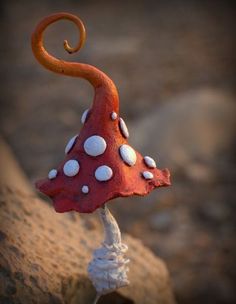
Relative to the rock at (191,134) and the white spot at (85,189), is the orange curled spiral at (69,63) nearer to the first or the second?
the white spot at (85,189)

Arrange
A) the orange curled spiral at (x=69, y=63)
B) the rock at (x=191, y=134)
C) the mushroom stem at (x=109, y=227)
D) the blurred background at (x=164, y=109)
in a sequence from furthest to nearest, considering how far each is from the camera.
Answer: the rock at (x=191, y=134)
the blurred background at (x=164, y=109)
the mushroom stem at (x=109, y=227)
the orange curled spiral at (x=69, y=63)

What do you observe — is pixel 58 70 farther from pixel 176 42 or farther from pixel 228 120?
pixel 176 42

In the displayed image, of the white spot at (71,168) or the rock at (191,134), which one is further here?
the rock at (191,134)

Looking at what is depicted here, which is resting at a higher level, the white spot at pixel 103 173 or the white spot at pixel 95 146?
the white spot at pixel 95 146

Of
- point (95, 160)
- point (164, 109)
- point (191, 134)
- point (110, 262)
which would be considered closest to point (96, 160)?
point (95, 160)

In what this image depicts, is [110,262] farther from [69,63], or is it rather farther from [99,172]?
[69,63]

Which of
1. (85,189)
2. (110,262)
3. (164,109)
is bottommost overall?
(164,109)

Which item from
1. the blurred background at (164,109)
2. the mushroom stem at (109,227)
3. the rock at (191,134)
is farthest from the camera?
the rock at (191,134)

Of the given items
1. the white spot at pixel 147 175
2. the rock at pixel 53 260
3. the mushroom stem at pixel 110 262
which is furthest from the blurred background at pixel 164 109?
the white spot at pixel 147 175

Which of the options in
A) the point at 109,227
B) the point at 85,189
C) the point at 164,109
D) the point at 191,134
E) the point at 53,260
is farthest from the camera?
the point at 164,109
